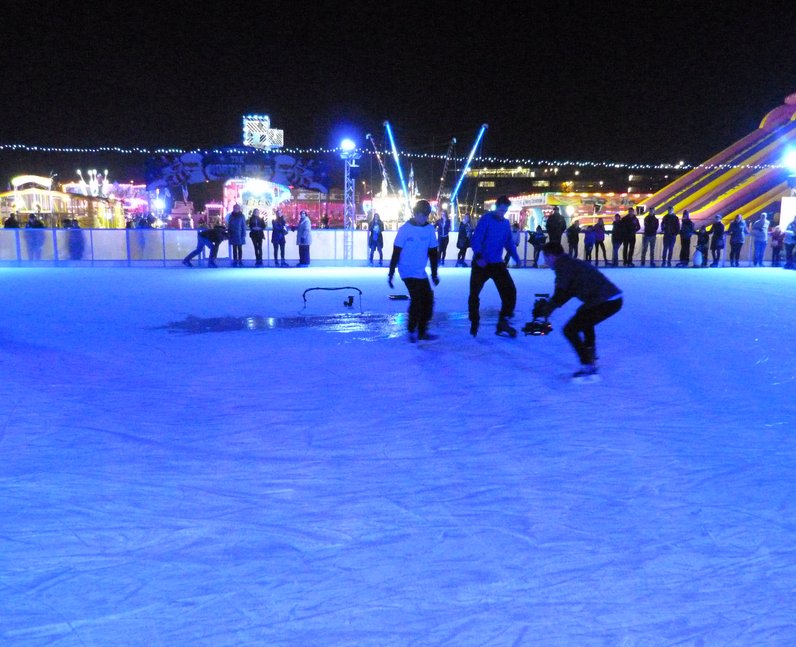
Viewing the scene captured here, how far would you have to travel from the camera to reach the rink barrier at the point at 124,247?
59.4 feet

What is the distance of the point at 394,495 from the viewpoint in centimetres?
307

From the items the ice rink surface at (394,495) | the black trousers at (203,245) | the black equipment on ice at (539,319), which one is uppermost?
the black trousers at (203,245)

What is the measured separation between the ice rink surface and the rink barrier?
12574 millimetres

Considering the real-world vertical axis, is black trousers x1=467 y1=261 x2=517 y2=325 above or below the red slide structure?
below

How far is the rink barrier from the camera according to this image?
713 inches

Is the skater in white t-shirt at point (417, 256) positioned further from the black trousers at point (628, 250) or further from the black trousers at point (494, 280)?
the black trousers at point (628, 250)

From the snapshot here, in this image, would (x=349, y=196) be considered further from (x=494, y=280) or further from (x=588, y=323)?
(x=588, y=323)

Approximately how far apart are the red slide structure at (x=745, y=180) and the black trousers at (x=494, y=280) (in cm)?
2104

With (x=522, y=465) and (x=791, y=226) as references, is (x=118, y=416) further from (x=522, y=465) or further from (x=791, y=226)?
(x=791, y=226)

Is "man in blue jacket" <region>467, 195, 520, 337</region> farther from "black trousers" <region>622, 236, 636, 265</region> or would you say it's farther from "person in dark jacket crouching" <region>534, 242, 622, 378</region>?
"black trousers" <region>622, 236, 636, 265</region>

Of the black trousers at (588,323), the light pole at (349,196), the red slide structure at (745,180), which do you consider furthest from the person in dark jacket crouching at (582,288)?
the red slide structure at (745,180)

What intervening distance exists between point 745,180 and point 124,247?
85.8 ft

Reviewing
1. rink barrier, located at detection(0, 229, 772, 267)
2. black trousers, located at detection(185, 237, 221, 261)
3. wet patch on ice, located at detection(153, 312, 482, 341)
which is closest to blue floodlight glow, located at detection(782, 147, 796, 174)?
rink barrier, located at detection(0, 229, 772, 267)

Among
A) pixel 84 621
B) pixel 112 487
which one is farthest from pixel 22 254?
pixel 84 621
